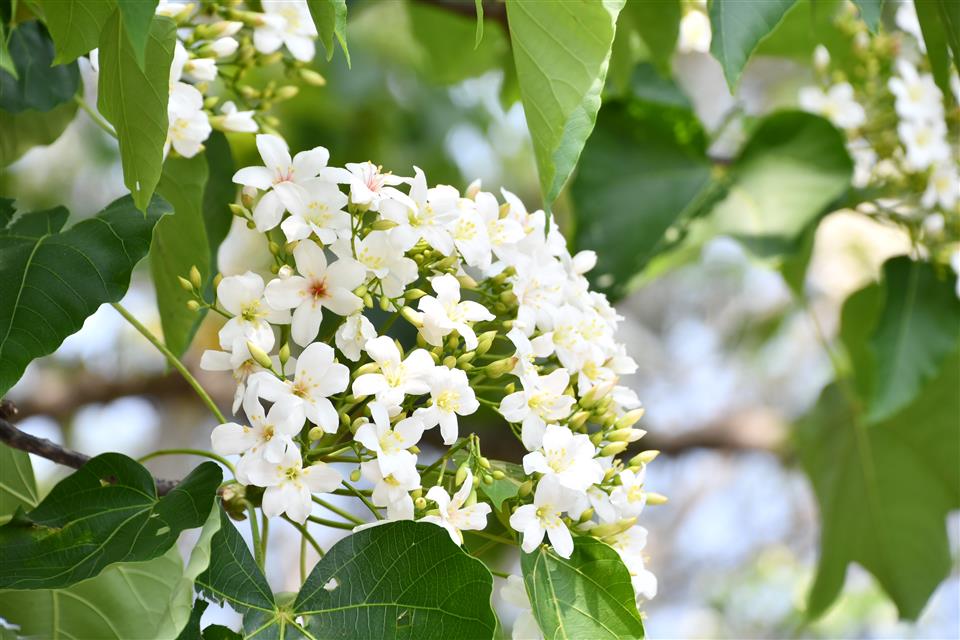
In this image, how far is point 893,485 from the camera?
5.41ft

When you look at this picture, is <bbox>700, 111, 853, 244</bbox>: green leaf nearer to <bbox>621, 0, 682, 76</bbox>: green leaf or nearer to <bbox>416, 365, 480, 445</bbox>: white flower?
<bbox>621, 0, 682, 76</bbox>: green leaf

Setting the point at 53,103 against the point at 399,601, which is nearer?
the point at 399,601

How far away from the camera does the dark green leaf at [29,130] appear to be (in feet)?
3.12

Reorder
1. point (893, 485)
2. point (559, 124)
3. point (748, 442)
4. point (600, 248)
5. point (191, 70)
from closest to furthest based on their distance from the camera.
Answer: point (559, 124) → point (191, 70) → point (600, 248) → point (893, 485) → point (748, 442)

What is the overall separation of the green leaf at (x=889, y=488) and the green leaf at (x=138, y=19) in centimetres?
135

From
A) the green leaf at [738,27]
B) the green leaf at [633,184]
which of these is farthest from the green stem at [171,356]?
the green leaf at [633,184]

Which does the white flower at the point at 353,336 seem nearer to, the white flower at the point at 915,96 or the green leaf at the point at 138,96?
the green leaf at the point at 138,96

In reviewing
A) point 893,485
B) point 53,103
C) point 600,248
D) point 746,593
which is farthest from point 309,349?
point 746,593

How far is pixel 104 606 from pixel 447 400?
0.32 m

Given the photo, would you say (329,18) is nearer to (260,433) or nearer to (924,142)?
(260,433)

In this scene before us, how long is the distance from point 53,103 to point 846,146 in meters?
0.93

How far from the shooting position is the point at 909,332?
1.29 meters

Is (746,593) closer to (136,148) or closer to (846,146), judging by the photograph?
(846,146)

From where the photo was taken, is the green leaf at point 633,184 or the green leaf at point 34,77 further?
the green leaf at point 633,184
